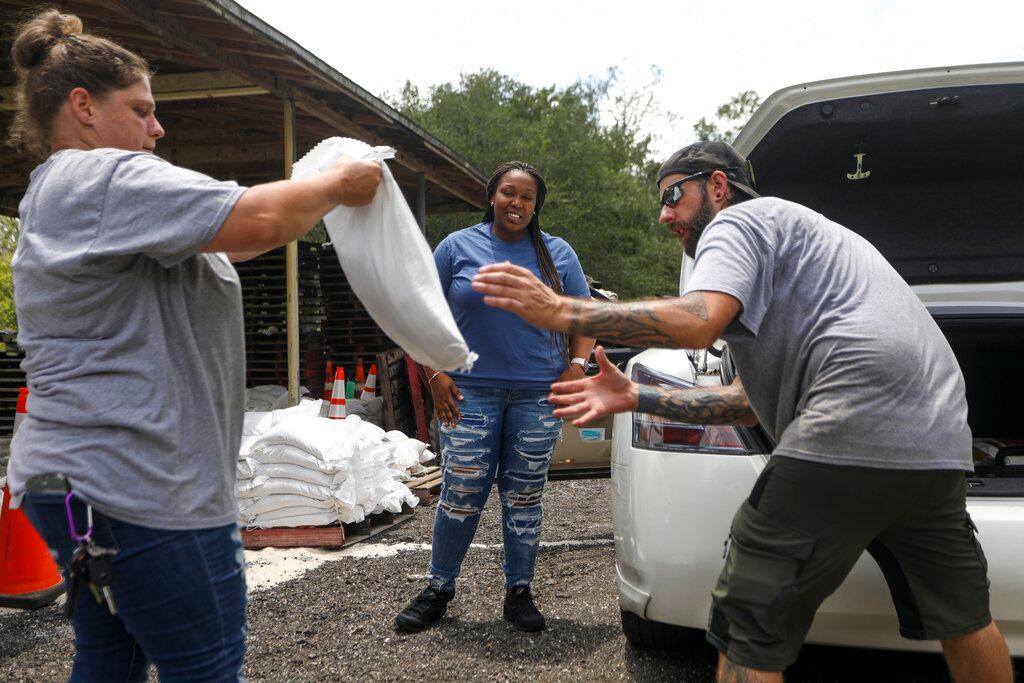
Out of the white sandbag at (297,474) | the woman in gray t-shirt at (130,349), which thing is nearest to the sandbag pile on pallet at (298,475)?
the white sandbag at (297,474)

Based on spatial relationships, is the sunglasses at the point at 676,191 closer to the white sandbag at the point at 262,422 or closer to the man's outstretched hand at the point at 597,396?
the man's outstretched hand at the point at 597,396

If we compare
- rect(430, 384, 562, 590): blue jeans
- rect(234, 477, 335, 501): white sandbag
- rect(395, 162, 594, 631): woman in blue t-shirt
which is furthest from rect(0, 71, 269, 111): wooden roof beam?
rect(430, 384, 562, 590): blue jeans

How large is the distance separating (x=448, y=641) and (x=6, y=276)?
23408 mm

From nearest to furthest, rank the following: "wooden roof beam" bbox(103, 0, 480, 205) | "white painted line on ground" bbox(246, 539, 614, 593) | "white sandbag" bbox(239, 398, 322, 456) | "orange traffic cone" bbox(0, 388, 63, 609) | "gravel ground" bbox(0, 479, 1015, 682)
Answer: "gravel ground" bbox(0, 479, 1015, 682) < "orange traffic cone" bbox(0, 388, 63, 609) < "white painted line on ground" bbox(246, 539, 614, 593) < "white sandbag" bbox(239, 398, 322, 456) < "wooden roof beam" bbox(103, 0, 480, 205)

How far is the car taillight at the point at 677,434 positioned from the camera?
275cm

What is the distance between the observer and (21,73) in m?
1.81

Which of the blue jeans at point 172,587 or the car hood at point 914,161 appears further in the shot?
the car hood at point 914,161

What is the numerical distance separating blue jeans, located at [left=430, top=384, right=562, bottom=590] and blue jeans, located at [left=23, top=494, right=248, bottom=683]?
2003 millimetres

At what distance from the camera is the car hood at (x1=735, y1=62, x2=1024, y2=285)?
10.6 ft

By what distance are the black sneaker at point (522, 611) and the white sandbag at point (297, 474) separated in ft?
5.47

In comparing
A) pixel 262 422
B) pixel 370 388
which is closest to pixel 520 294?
pixel 262 422

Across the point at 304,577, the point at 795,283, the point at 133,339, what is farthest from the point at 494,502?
the point at 133,339

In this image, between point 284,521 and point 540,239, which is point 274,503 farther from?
point 540,239

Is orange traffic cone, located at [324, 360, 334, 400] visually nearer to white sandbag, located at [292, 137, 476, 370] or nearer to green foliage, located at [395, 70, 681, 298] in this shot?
white sandbag, located at [292, 137, 476, 370]
